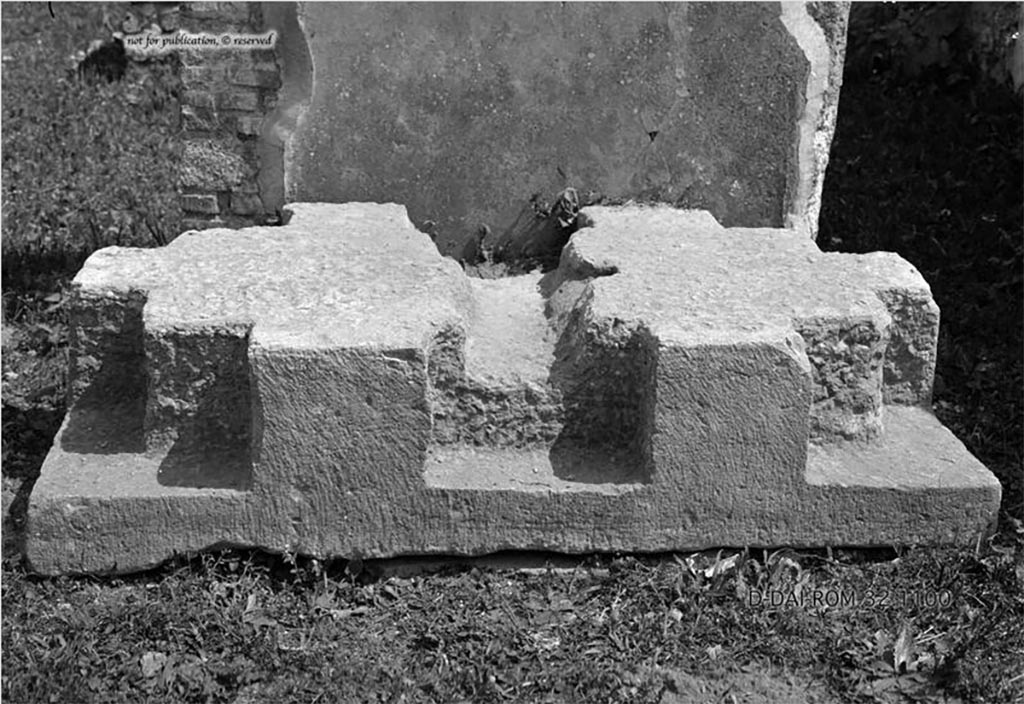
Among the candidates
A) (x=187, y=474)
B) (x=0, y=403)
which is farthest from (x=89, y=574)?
(x=0, y=403)

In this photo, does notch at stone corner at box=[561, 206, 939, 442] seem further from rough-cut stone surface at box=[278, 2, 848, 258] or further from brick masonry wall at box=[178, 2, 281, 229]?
brick masonry wall at box=[178, 2, 281, 229]

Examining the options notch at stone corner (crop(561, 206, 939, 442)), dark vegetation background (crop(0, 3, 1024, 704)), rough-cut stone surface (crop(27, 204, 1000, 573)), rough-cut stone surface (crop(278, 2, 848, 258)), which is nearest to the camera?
dark vegetation background (crop(0, 3, 1024, 704))

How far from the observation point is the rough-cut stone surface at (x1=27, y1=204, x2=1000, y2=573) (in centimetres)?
352

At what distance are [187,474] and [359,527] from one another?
18.2 inches

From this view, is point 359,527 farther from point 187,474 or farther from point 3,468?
point 3,468

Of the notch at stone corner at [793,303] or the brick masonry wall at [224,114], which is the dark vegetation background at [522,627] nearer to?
the notch at stone corner at [793,303]

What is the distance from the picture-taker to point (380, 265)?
3.97 metres

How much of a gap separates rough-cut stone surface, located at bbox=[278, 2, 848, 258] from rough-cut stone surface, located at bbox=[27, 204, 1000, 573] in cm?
90

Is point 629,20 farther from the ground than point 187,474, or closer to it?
farther from the ground

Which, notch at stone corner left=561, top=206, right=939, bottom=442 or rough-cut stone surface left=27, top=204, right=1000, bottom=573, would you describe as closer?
rough-cut stone surface left=27, top=204, right=1000, bottom=573

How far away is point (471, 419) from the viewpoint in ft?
12.3

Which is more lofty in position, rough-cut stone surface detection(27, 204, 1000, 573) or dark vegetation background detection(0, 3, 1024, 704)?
rough-cut stone surface detection(27, 204, 1000, 573)

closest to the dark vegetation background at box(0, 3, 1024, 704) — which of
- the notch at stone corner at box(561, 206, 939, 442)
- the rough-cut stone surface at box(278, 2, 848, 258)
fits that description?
the notch at stone corner at box(561, 206, 939, 442)

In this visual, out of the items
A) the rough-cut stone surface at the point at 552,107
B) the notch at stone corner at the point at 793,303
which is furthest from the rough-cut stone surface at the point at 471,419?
the rough-cut stone surface at the point at 552,107
